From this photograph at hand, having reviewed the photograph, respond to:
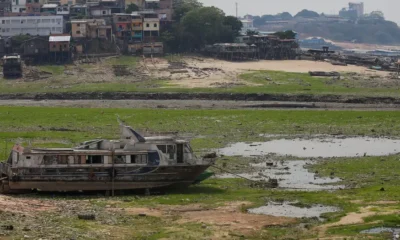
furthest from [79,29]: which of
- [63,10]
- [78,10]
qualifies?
[78,10]

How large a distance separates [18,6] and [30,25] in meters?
15.2

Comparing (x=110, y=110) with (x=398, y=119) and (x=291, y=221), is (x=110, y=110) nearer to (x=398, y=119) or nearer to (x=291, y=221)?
(x=398, y=119)

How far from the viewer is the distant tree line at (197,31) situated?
13638 cm

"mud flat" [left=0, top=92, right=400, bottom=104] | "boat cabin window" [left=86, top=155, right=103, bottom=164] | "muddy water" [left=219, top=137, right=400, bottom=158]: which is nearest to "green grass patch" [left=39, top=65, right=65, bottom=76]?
"mud flat" [left=0, top=92, right=400, bottom=104]

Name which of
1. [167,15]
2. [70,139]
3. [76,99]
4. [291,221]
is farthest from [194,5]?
[291,221]

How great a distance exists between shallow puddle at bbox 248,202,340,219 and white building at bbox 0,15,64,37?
9565cm

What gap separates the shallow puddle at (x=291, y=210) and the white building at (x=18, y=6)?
111 meters

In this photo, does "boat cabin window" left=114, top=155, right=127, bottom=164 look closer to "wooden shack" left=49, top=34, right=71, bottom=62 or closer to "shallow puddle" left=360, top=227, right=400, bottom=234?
"shallow puddle" left=360, top=227, right=400, bottom=234

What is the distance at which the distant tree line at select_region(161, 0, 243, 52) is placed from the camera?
13638 centimetres

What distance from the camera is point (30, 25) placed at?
138 meters

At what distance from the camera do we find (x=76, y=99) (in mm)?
104938

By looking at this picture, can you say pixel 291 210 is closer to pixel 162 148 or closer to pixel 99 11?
pixel 162 148

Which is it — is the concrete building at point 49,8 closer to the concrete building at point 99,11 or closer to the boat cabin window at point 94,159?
the concrete building at point 99,11

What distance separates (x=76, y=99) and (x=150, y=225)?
6600cm
